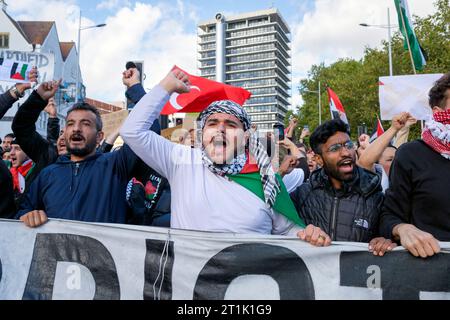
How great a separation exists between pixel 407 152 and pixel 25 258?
2236 millimetres

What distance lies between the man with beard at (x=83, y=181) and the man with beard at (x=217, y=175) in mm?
486

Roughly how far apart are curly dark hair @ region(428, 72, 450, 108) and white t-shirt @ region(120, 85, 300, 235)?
107 cm

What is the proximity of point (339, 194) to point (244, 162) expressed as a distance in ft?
2.32

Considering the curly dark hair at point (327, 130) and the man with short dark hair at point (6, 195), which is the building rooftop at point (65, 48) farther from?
the curly dark hair at point (327, 130)

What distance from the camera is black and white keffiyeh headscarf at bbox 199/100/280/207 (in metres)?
2.58

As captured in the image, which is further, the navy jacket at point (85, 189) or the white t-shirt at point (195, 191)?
the navy jacket at point (85, 189)

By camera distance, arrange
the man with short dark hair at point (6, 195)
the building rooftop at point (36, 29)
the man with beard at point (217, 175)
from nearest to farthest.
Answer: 1. the man with beard at point (217, 175)
2. the man with short dark hair at point (6, 195)
3. the building rooftop at point (36, 29)

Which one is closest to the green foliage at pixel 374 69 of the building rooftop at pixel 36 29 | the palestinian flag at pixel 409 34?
the palestinian flag at pixel 409 34

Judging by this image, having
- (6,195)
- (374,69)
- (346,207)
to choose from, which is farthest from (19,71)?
(374,69)

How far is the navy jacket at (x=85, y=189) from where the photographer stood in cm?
287

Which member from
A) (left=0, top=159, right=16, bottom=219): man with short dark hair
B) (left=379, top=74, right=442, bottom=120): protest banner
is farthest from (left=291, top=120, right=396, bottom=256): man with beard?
(left=379, top=74, right=442, bottom=120): protest banner

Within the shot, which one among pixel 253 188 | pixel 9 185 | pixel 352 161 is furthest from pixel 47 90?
pixel 352 161

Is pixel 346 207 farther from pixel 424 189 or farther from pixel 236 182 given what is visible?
pixel 236 182

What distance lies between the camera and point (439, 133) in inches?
96.1
